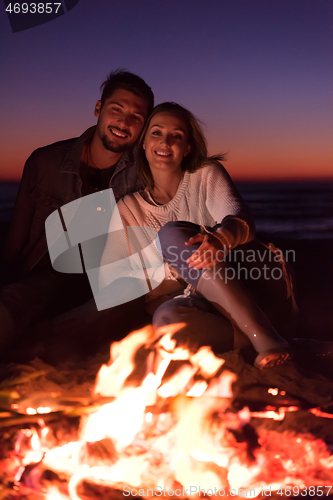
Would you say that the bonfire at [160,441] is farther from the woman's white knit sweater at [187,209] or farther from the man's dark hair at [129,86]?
the man's dark hair at [129,86]

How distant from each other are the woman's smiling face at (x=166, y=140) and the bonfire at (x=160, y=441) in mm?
959

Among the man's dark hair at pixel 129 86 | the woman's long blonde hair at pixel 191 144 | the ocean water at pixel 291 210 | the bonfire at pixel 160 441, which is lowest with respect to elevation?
the ocean water at pixel 291 210

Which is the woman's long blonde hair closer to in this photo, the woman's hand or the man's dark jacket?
the man's dark jacket

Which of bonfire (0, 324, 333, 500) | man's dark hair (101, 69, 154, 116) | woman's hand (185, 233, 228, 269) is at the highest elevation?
man's dark hair (101, 69, 154, 116)

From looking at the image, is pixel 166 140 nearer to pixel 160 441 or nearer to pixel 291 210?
pixel 160 441

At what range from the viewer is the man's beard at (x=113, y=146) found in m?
2.73

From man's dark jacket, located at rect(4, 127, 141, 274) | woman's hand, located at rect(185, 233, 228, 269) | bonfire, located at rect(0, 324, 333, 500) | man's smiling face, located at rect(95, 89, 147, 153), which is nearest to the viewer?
bonfire, located at rect(0, 324, 333, 500)

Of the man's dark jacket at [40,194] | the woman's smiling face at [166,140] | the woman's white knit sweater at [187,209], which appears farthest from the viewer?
the man's dark jacket at [40,194]

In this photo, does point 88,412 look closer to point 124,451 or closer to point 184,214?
point 124,451

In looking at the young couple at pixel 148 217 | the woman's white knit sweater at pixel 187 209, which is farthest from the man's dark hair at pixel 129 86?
the woman's white knit sweater at pixel 187 209

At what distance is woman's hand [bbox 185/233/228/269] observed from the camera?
5.95ft

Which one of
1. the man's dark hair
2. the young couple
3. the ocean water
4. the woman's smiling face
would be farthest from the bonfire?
the ocean water

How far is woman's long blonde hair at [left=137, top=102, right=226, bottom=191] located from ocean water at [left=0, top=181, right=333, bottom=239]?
3.05 m

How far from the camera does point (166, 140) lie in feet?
7.32
